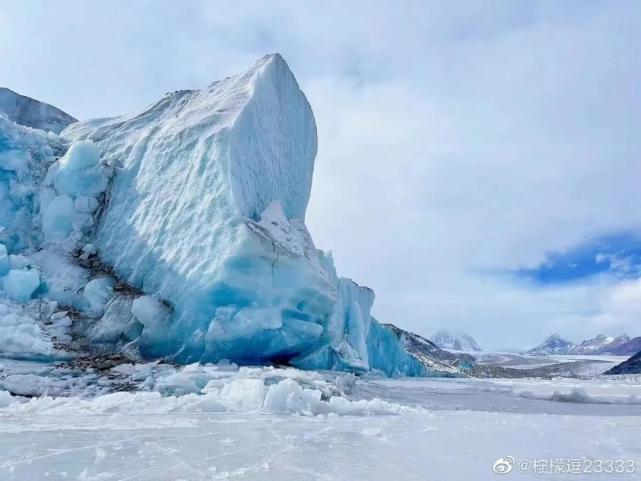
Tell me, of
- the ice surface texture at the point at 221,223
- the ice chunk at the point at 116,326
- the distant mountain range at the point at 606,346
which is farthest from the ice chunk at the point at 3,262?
the distant mountain range at the point at 606,346

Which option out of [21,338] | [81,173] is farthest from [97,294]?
[81,173]

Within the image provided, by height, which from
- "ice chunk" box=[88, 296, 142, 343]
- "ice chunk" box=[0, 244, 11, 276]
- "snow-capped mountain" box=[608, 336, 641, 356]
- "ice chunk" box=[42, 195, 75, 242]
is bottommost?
"ice chunk" box=[88, 296, 142, 343]

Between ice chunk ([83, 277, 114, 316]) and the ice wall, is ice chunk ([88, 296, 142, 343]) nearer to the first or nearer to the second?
the ice wall

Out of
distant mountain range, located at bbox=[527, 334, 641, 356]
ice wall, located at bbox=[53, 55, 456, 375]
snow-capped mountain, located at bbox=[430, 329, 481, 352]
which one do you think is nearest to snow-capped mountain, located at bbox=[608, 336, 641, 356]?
distant mountain range, located at bbox=[527, 334, 641, 356]

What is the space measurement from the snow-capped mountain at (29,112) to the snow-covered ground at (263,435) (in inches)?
470

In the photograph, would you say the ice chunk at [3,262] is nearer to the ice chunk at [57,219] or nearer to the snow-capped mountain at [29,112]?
the ice chunk at [57,219]

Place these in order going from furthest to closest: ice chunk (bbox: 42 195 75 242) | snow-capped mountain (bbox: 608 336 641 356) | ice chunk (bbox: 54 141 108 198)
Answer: snow-capped mountain (bbox: 608 336 641 356) < ice chunk (bbox: 54 141 108 198) < ice chunk (bbox: 42 195 75 242)

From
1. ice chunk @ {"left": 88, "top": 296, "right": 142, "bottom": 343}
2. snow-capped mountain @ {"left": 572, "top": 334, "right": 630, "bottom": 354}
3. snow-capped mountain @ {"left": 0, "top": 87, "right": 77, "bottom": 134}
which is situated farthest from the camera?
snow-capped mountain @ {"left": 572, "top": 334, "right": 630, "bottom": 354}

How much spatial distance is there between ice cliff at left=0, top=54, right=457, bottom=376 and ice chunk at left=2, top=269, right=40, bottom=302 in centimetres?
3

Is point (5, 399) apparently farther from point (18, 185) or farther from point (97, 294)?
point (18, 185)

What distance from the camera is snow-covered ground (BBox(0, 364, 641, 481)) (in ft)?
12.3

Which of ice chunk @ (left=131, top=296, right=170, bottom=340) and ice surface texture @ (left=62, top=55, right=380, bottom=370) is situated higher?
ice surface texture @ (left=62, top=55, right=380, bottom=370)

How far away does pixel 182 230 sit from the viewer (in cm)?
1086

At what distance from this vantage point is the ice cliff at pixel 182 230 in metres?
10.0
